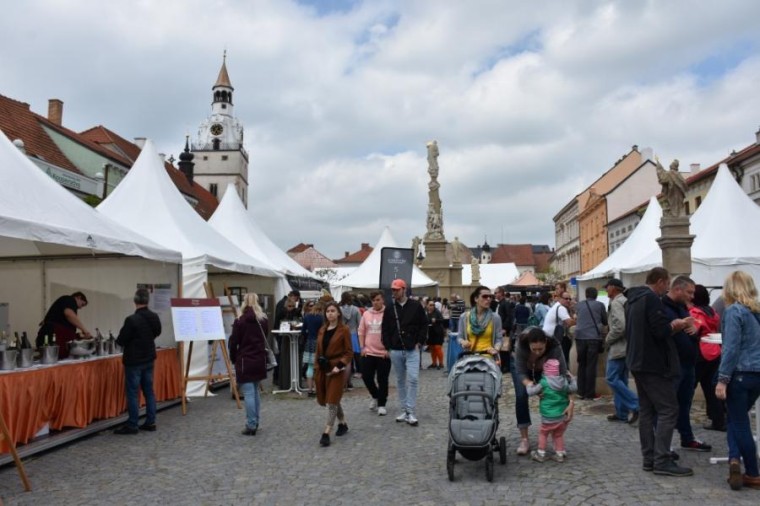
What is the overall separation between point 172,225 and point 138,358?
14.4 feet

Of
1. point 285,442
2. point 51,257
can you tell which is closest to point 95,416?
point 285,442

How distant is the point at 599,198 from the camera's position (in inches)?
2501

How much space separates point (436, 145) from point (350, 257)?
87.6 meters

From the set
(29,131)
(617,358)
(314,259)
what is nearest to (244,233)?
(617,358)

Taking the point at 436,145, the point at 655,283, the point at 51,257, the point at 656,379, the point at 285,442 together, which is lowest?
the point at 285,442

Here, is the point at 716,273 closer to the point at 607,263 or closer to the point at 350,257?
the point at 607,263

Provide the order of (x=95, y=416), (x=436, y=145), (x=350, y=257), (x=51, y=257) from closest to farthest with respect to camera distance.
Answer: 1. (x=95, y=416)
2. (x=51, y=257)
3. (x=436, y=145)
4. (x=350, y=257)

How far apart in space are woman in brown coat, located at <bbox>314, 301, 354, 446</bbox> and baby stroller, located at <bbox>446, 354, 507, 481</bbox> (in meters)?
1.59

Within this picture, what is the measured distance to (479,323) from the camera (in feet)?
21.9

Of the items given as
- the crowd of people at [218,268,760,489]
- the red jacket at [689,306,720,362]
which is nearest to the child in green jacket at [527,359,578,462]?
the crowd of people at [218,268,760,489]

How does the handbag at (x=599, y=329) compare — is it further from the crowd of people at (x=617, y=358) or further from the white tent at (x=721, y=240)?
the white tent at (x=721, y=240)

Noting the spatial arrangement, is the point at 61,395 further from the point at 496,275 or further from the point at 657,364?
the point at 496,275

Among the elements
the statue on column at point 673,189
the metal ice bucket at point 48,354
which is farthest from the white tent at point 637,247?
the metal ice bucket at point 48,354

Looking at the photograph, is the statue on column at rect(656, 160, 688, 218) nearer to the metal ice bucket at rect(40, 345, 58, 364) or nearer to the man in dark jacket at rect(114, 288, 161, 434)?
the man in dark jacket at rect(114, 288, 161, 434)
